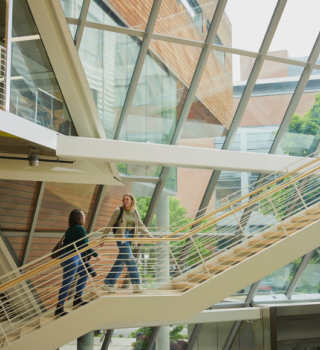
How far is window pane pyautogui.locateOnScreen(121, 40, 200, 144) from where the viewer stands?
6.67 metres

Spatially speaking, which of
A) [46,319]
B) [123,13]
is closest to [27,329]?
[46,319]

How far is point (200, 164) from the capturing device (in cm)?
663

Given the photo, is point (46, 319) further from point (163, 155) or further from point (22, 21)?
point (22, 21)

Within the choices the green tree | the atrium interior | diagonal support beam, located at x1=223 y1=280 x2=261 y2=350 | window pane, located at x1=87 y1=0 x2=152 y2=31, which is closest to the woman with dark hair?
the atrium interior

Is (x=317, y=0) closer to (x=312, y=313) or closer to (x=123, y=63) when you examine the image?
(x=123, y=63)

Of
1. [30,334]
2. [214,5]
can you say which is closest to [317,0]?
[214,5]

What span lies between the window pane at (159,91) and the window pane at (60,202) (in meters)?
1.12

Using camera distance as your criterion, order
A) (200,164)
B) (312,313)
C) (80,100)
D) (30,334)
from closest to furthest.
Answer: (30,334)
(80,100)
(200,164)
(312,313)

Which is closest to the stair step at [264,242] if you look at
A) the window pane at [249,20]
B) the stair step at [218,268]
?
the stair step at [218,268]

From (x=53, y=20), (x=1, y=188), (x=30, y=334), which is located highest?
(x=53, y=20)

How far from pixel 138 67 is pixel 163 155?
4.61ft

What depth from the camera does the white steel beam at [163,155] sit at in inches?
229

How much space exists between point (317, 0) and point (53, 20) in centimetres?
477

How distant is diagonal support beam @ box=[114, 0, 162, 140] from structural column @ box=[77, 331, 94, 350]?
12.9 feet
